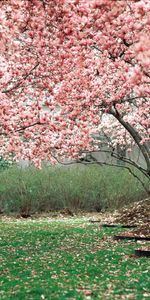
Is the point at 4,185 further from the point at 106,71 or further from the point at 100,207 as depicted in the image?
the point at 106,71

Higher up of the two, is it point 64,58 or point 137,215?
point 64,58

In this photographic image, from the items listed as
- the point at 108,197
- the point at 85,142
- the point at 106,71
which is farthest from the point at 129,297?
the point at 108,197

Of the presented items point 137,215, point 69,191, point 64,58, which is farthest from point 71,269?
point 69,191

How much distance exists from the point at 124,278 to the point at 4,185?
72.9 ft

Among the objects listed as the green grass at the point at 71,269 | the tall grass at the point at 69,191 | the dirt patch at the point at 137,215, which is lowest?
the green grass at the point at 71,269

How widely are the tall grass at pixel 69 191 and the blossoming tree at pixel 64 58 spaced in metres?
11.5

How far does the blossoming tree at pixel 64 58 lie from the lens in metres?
9.96

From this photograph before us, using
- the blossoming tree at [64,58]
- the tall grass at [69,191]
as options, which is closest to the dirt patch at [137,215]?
the blossoming tree at [64,58]

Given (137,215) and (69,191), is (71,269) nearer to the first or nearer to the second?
(137,215)

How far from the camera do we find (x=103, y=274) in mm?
10539

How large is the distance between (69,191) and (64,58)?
19.0 m

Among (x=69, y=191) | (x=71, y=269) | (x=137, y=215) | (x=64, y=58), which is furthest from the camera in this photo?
(x=69, y=191)

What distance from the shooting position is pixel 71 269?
36.6 feet

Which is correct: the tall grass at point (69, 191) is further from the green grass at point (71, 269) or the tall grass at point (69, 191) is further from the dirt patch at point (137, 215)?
the green grass at point (71, 269)
